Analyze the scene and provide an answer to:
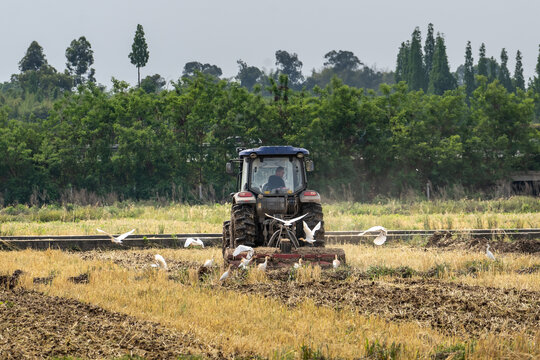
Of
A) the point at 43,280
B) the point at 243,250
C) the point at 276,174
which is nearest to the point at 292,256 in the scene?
the point at 243,250

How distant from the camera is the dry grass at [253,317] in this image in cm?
716

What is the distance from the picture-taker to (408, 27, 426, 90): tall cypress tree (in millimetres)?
86938

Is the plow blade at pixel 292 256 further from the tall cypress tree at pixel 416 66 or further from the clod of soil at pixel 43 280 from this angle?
the tall cypress tree at pixel 416 66

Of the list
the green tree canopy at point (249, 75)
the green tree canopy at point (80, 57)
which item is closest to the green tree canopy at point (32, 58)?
the green tree canopy at point (80, 57)

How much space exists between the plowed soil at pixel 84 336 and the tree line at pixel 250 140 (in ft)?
85.3

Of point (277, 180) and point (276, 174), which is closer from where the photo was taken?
point (277, 180)

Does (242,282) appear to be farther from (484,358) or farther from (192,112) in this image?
(192,112)

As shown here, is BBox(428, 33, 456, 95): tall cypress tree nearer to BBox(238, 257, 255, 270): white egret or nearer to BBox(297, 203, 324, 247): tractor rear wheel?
BBox(297, 203, 324, 247): tractor rear wheel

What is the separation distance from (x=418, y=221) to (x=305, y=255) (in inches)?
508

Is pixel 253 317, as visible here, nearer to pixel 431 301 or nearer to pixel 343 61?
pixel 431 301

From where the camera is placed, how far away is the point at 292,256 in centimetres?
1222

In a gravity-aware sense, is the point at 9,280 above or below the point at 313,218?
below

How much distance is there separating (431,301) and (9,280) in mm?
6624

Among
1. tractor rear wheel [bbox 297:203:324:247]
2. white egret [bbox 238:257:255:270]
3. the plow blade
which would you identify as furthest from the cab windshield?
white egret [bbox 238:257:255:270]
